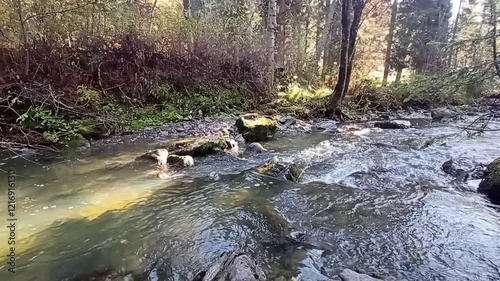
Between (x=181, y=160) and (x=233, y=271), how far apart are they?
188 inches

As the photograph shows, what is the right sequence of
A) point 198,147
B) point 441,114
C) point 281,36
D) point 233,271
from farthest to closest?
point 281,36
point 441,114
point 198,147
point 233,271

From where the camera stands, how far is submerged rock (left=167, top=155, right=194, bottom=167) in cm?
785

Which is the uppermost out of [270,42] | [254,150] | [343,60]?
[270,42]

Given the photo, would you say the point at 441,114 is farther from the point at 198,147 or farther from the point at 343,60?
the point at 198,147

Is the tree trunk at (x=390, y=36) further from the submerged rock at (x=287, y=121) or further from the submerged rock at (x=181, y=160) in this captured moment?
the submerged rock at (x=181, y=160)

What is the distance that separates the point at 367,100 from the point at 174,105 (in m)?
8.58

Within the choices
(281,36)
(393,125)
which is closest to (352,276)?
(393,125)

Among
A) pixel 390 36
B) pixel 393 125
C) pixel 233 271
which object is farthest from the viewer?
pixel 390 36

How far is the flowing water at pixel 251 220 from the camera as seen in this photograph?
13.6 feet

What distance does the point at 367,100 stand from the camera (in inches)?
639

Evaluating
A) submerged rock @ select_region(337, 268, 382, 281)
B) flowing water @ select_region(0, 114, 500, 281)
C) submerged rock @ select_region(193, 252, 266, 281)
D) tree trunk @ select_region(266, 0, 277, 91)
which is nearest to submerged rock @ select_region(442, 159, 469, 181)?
flowing water @ select_region(0, 114, 500, 281)

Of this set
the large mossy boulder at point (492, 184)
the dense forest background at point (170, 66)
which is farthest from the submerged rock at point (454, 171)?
the dense forest background at point (170, 66)

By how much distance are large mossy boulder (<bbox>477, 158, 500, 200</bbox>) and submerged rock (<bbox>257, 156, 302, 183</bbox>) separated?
3324mm

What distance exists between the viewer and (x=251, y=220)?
5262mm
